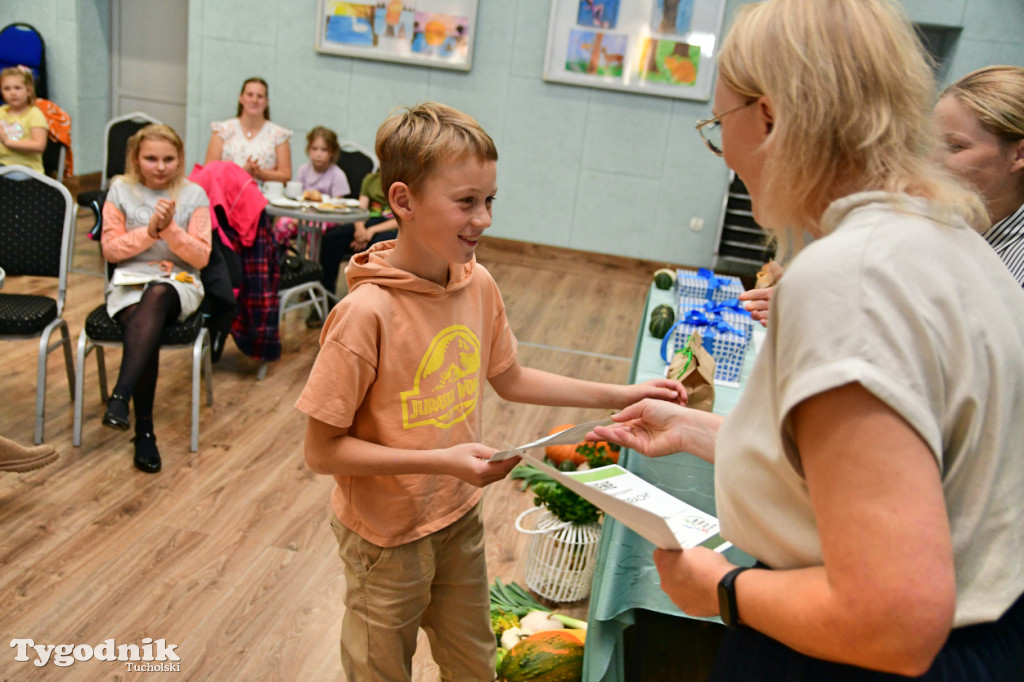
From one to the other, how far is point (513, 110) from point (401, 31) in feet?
3.54

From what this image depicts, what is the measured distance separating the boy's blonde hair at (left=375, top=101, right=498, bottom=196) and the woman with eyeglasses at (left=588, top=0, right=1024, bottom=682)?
66 centimetres

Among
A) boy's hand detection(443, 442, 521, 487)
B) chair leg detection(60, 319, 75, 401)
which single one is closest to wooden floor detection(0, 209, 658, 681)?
chair leg detection(60, 319, 75, 401)

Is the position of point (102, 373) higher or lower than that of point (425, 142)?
lower

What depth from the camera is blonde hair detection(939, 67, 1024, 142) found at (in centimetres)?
184

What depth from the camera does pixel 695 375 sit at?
7.08 feet

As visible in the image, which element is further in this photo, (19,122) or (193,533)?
(19,122)

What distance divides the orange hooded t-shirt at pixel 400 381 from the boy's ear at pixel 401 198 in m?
0.09

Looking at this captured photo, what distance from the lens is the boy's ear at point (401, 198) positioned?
1.43 m

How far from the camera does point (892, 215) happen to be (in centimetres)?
69

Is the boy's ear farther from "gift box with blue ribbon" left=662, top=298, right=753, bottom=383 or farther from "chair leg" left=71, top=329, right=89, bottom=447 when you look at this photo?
"chair leg" left=71, top=329, right=89, bottom=447

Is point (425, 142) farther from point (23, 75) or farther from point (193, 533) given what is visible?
point (23, 75)

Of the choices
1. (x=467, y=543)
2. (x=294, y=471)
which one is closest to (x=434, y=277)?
(x=467, y=543)

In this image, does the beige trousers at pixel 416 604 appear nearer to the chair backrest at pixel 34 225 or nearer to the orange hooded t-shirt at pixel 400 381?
the orange hooded t-shirt at pixel 400 381

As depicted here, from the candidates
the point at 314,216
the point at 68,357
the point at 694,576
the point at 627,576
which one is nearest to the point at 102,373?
the point at 68,357
